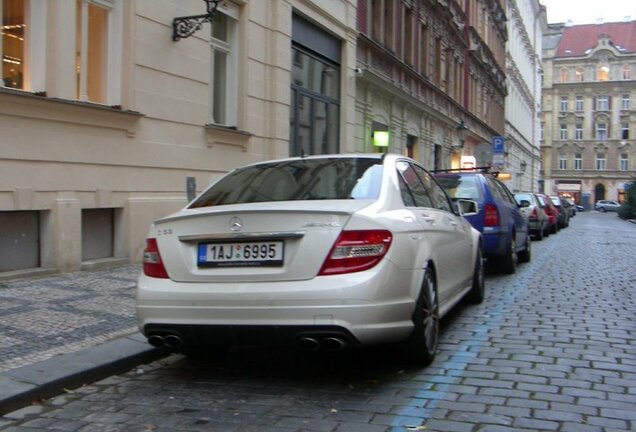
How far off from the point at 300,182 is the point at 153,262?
1.24 metres

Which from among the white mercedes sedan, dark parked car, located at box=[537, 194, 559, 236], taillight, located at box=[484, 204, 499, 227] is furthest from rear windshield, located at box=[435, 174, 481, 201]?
dark parked car, located at box=[537, 194, 559, 236]

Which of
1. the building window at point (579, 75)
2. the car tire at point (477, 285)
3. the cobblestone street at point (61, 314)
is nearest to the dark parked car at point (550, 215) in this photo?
the car tire at point (477, 285)

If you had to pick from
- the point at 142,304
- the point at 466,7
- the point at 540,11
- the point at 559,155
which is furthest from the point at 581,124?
the point at 142,304

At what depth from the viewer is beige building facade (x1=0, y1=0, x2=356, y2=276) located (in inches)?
309

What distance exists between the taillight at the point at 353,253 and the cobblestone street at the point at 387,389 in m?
0.85

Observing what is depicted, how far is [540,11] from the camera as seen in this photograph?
78562 millimetres

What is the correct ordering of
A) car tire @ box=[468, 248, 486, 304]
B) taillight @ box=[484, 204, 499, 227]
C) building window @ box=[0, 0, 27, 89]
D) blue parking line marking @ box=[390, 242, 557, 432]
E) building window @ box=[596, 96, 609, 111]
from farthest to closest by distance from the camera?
1. building window @ box=[596, 96, 609, 111]
2. taillight @ box=[484, 204, 499, 227]
3. building window @ box=[0, 0, 27, 89]
4. car tire @ box=[468, 248, 486, 304]
5. blue parking line marking @ box=[390, 242, 557, 432]

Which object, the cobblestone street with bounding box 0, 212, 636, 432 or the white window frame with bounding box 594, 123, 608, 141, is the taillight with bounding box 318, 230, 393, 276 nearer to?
the cobblestone street with bounding box 0, 212, 636, 432

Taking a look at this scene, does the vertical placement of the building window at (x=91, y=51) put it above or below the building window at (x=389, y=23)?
below

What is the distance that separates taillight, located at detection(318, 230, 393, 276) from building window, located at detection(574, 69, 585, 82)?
94.5 metres

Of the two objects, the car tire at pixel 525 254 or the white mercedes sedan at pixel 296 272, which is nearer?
the white mercedes sedan at pixel 296 272

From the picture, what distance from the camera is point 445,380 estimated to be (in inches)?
180

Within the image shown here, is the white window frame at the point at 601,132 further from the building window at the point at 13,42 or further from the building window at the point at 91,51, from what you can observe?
the building window at the point at 13,42

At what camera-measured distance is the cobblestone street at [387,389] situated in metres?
3.78
